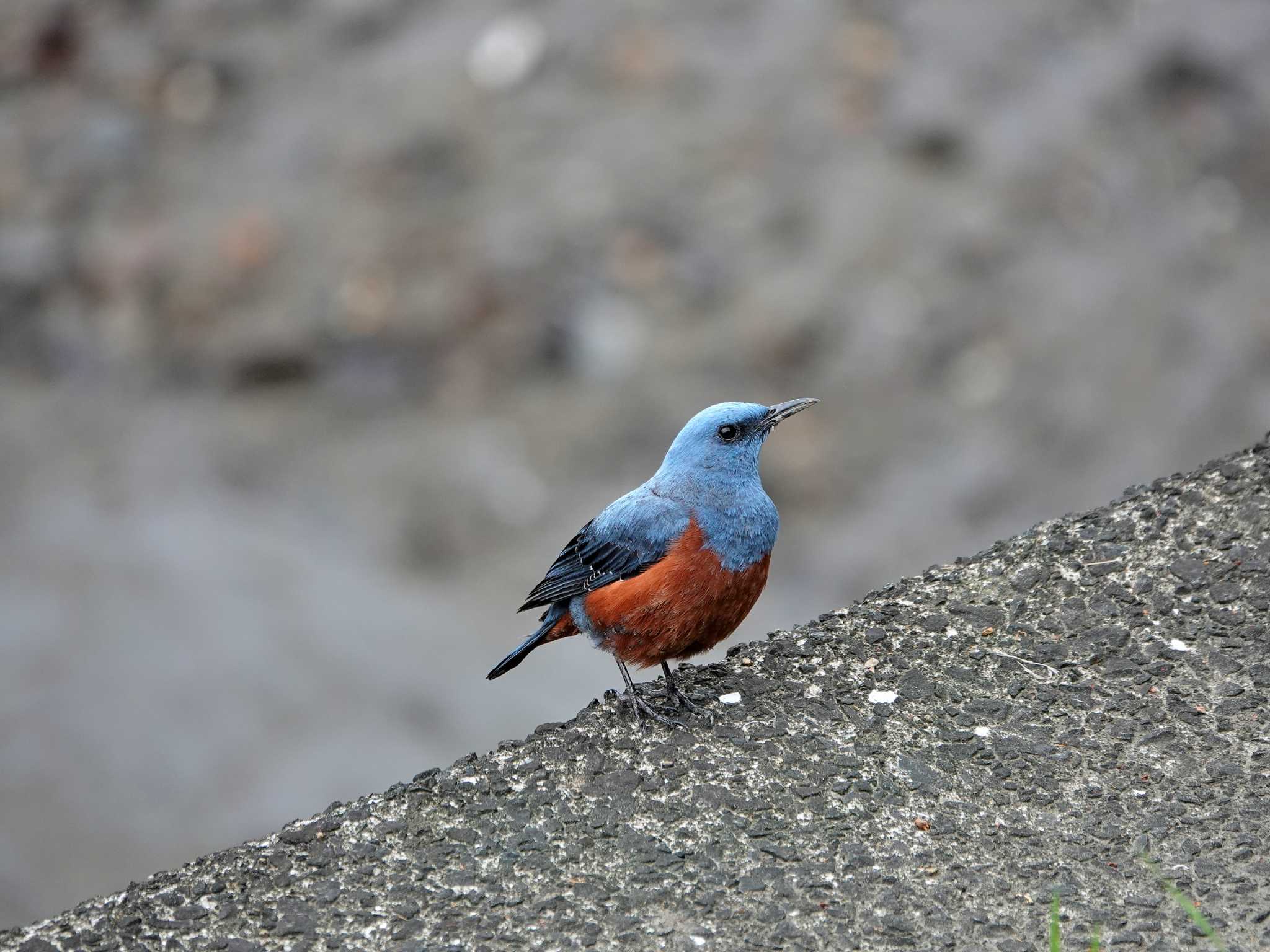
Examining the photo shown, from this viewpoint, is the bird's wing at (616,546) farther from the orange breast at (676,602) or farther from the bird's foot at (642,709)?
the bird's foot at (642,709)

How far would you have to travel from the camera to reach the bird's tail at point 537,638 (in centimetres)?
368

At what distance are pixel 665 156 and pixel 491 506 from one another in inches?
71.9

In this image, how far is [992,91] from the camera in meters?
7.12

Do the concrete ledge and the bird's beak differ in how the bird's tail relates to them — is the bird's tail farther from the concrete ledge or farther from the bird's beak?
the bird's beak

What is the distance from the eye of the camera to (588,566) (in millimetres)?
3533

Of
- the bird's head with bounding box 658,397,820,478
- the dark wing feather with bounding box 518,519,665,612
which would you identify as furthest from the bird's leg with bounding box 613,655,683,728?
the bird's head with bounding box 658,397,820,478

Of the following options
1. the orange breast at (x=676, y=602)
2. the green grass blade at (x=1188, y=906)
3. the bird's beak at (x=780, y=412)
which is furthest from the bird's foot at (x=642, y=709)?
the green grass blade at (x=1188, y=906)

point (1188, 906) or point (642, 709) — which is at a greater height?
point (642, 709)

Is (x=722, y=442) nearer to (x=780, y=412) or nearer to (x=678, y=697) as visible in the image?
(x=780, y=412)

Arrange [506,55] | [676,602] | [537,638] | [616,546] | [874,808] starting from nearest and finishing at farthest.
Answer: [874,808]
[676,602]
[616,546]
[537,638]
[506,55]

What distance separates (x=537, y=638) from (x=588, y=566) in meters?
0.29

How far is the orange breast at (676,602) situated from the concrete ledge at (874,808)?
113 mm

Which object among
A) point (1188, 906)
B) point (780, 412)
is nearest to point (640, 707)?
point (780, 412)

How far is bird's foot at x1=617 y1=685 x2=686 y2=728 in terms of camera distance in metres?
3.16
